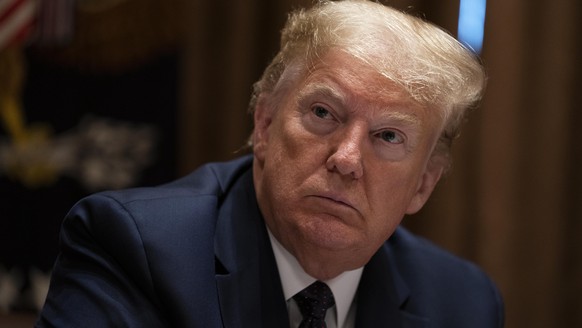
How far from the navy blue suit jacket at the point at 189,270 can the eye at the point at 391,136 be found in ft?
1.38

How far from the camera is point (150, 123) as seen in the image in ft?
11.7

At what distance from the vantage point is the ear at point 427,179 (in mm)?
2377

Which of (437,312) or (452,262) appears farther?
(452,262)

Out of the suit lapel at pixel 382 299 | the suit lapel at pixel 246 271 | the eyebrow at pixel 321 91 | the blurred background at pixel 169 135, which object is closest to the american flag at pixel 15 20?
the blurred background at pixel 169 135

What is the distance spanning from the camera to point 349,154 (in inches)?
80.2

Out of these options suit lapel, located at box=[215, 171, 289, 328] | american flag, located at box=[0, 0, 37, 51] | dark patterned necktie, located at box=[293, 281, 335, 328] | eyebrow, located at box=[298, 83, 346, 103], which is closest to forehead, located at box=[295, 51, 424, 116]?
eyebrow, located at box=[298, 83, 346, 103]

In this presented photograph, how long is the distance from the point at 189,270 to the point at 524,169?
1.93 meters

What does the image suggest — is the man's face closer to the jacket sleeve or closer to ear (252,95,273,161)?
ear (252,95,273,161)

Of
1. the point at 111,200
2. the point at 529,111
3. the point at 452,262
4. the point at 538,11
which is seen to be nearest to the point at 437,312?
the point at 452,262

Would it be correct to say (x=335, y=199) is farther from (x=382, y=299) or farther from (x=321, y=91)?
(x=382, y=299)

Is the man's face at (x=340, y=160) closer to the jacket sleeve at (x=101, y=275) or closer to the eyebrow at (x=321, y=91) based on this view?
the eyebrow at (x=321, y=91)

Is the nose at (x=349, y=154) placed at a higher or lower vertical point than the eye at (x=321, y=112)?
lower

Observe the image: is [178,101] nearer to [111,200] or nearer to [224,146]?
[224,146]

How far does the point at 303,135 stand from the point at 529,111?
67.1 inches
